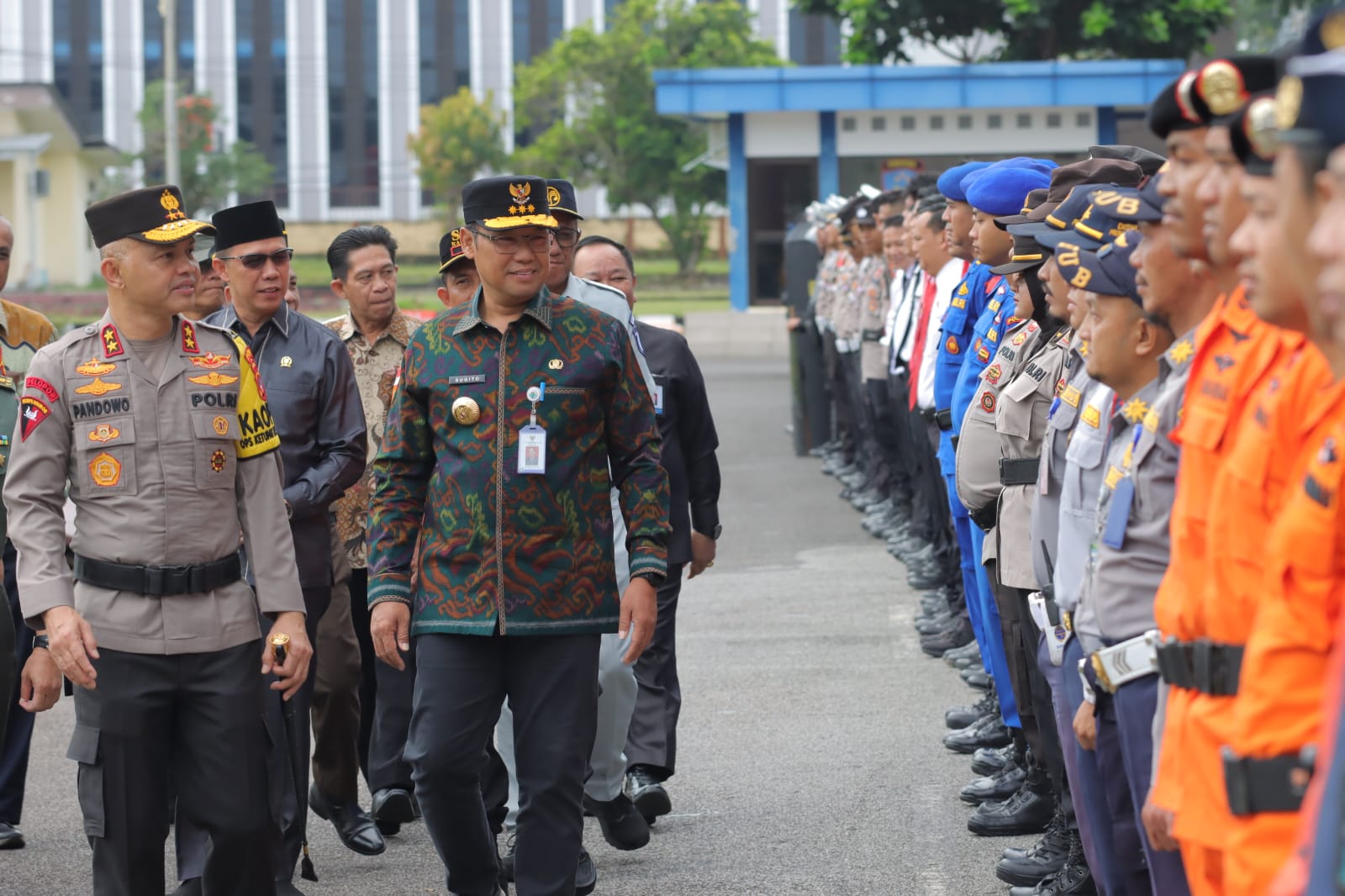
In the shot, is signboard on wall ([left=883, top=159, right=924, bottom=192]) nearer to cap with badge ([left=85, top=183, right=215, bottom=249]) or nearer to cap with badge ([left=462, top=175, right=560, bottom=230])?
cap with badge ([left=462, top=175, right=560, bottom=230])

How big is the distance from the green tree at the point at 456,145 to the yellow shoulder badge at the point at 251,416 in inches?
2518

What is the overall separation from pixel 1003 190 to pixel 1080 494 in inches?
104

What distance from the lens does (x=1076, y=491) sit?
4.57 metres

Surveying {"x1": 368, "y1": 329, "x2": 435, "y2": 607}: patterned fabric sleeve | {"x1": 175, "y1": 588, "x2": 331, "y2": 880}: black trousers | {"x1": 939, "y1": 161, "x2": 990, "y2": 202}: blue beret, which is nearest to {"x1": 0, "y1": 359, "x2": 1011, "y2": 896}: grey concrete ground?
{"x1": 175, "y1": 588, "x2": 331, "y2": 880}: black trousers

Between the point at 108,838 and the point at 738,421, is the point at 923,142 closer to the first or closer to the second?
the point at 738,421

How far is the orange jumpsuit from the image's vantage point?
320 cm

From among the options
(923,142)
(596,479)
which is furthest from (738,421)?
(596,479)

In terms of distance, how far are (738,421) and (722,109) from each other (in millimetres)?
10306

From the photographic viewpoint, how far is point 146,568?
195 inches

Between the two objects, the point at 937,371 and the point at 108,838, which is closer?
the point at 108,838

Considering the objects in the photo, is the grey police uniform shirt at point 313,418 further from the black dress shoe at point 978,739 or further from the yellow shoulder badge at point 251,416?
the black dress shoe at point 978,739

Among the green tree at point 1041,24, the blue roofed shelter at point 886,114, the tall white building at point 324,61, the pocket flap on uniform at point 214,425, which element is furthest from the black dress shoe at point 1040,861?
the tall white building at point 324,61

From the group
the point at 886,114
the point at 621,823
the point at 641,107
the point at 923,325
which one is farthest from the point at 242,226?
the point at 641,107

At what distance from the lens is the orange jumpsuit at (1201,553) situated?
320 centimetres
